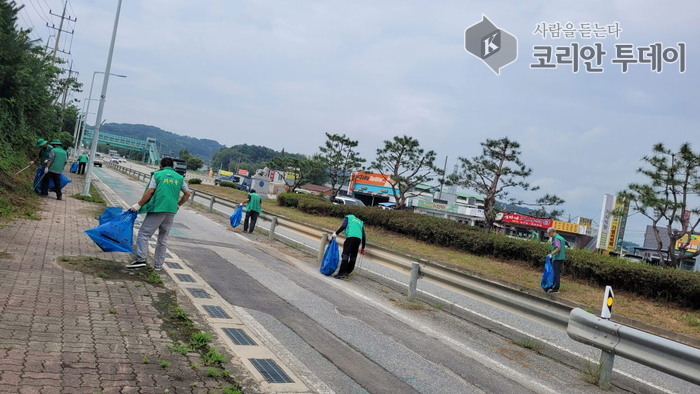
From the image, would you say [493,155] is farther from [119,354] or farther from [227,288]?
[119,354]

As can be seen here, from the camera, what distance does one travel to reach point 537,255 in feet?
56.6

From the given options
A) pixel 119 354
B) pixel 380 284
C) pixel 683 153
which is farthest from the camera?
pixel 683 153

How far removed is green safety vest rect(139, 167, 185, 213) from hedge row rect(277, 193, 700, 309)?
11.6m

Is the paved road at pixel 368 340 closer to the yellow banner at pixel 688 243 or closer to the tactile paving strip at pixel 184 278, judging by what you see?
the tactile paving strip at pixel 184 278

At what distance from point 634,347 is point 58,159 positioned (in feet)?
49.4

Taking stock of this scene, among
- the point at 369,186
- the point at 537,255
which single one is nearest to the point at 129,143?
the point at 369,186

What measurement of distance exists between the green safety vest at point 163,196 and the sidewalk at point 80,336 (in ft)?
4.08

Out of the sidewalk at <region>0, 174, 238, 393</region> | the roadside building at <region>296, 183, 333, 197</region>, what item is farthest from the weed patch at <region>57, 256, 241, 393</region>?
the roadside building at <region>296, 183, 333, 197</region>

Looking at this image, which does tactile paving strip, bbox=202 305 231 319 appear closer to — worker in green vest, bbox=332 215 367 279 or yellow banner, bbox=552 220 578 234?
worker in green vest, bbox=332 215 367 279

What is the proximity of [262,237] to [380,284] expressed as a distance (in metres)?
6.72

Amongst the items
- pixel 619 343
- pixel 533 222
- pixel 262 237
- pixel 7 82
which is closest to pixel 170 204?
pixel 619 343

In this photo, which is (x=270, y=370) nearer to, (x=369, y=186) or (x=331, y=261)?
(x=331, y=261)

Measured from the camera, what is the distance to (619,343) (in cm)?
539

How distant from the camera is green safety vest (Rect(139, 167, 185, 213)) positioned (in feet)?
25.1
